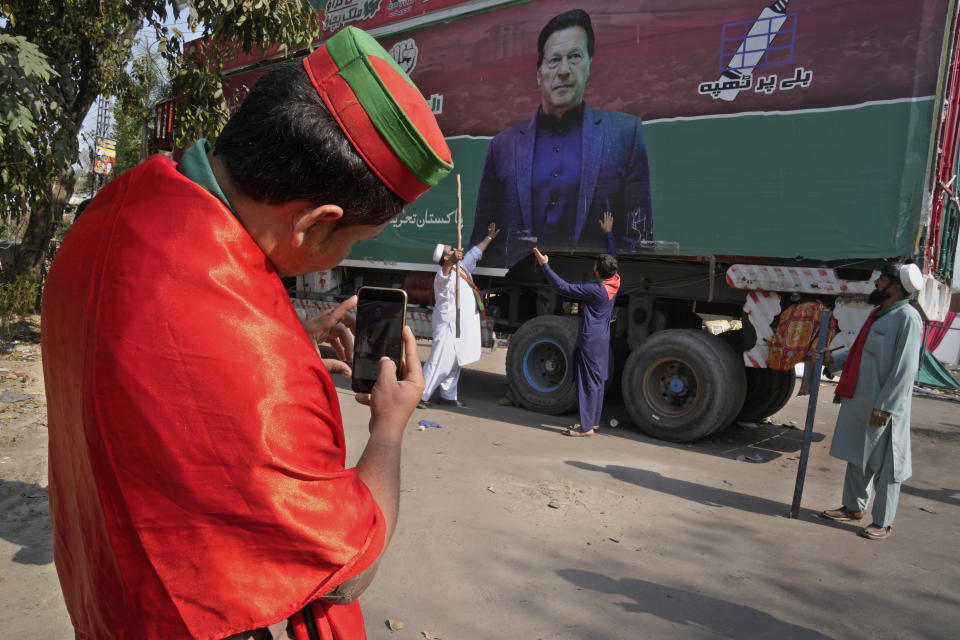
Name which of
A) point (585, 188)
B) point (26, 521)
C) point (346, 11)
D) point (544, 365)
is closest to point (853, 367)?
point (585, 188)

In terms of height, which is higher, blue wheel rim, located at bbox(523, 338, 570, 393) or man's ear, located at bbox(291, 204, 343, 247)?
man's ear, located at bbox(291, 204, 343, 247)

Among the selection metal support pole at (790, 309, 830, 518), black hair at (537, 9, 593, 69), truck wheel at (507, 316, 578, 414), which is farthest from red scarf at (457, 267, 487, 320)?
metal support pole at (790, 309, 830, 518)

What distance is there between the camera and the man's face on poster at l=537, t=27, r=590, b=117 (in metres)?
6.59

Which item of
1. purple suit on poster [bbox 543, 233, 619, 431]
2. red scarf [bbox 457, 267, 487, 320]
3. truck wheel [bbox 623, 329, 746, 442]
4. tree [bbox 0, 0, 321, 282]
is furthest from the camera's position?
red scarf [bbox 457, 267, 487, 320]

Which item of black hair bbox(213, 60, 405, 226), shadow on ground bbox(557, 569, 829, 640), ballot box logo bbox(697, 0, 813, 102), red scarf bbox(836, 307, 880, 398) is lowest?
shadow on ground bbox(557, 569, 829, 640)

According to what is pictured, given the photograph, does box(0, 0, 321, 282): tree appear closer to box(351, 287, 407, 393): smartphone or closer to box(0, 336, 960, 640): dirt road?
box(0, 336, 960, 640): dirt road

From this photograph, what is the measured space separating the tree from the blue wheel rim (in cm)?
392

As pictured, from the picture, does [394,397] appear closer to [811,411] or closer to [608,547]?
[608,547]

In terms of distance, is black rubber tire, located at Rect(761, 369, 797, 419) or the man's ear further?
black rubber tire, located at Rect(761, 369, 797, 419)

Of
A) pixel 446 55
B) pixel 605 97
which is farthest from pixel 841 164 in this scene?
pixel 446 55

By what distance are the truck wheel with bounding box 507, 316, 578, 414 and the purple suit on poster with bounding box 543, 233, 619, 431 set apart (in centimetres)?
67

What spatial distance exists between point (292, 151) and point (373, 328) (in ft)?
1.67

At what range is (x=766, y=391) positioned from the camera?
23.2 feet

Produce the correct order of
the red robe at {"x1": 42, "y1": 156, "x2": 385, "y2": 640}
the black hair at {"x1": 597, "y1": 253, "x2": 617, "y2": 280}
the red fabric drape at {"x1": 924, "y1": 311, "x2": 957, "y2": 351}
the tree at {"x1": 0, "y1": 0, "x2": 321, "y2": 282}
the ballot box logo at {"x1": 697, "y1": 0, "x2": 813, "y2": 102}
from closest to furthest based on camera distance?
the red robe at {"x1": 42, "y1": 156, "x2": 385, "y2": 640}
the tree at {"x1": 0, "y1": 0, "x2": 321, "y2": 282}
the ballot box logo at {"x1": 697, "y1": 0, "x2": 813, "y2": 102}
the black hair at {"x1": 597, "y1": 253, "x2": 617, "y2": 280}
the red fabric drape at {"x1": 924, "y1": 311, "x2": 957, "y2": 351}
